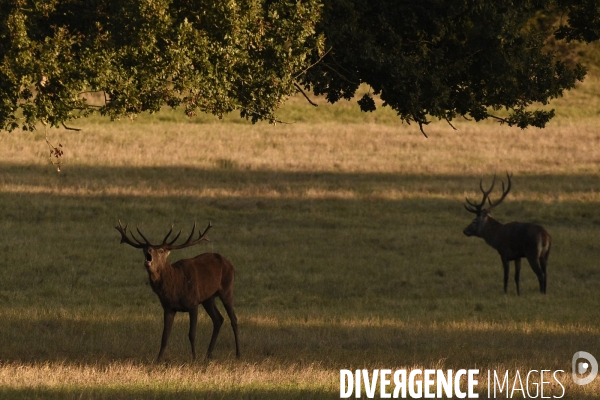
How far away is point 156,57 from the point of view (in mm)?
13289

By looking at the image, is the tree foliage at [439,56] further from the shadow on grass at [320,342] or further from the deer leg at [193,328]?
the deer leg at [193,328]

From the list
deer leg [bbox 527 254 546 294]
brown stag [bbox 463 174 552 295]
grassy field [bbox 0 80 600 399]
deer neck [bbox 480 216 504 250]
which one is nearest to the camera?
grassy field [bbox 0 80 600 399]

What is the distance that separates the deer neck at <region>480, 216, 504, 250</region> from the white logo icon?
9.65 metres

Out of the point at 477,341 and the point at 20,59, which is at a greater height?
the point at 20,59

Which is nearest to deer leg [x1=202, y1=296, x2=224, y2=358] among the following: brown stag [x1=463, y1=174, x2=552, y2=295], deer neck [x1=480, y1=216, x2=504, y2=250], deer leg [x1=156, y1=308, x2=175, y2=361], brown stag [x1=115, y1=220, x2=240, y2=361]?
brown stag [x1=115, y1=220, x2=240, y2=361]

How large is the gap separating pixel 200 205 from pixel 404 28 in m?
16.7

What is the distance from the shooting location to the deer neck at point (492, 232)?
23.3 meters

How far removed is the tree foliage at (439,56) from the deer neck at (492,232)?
26.2 ft

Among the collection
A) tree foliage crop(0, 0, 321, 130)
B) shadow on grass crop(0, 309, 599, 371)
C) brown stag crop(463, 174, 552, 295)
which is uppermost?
tree foliage crop(0, 0, 321, 130)

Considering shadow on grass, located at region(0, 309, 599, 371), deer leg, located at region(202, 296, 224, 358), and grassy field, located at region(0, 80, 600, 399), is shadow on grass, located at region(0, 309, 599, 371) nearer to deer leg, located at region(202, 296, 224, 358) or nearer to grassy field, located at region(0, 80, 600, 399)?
grassy field, located at region(0, 80, 600, 399)

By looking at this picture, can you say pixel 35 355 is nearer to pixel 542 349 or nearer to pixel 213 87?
pixel 213 87

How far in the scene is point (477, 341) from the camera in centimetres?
1488

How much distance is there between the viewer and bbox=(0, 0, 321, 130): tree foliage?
13.1 metres

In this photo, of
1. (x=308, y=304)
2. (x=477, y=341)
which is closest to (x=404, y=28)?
(x=477, y=341)
